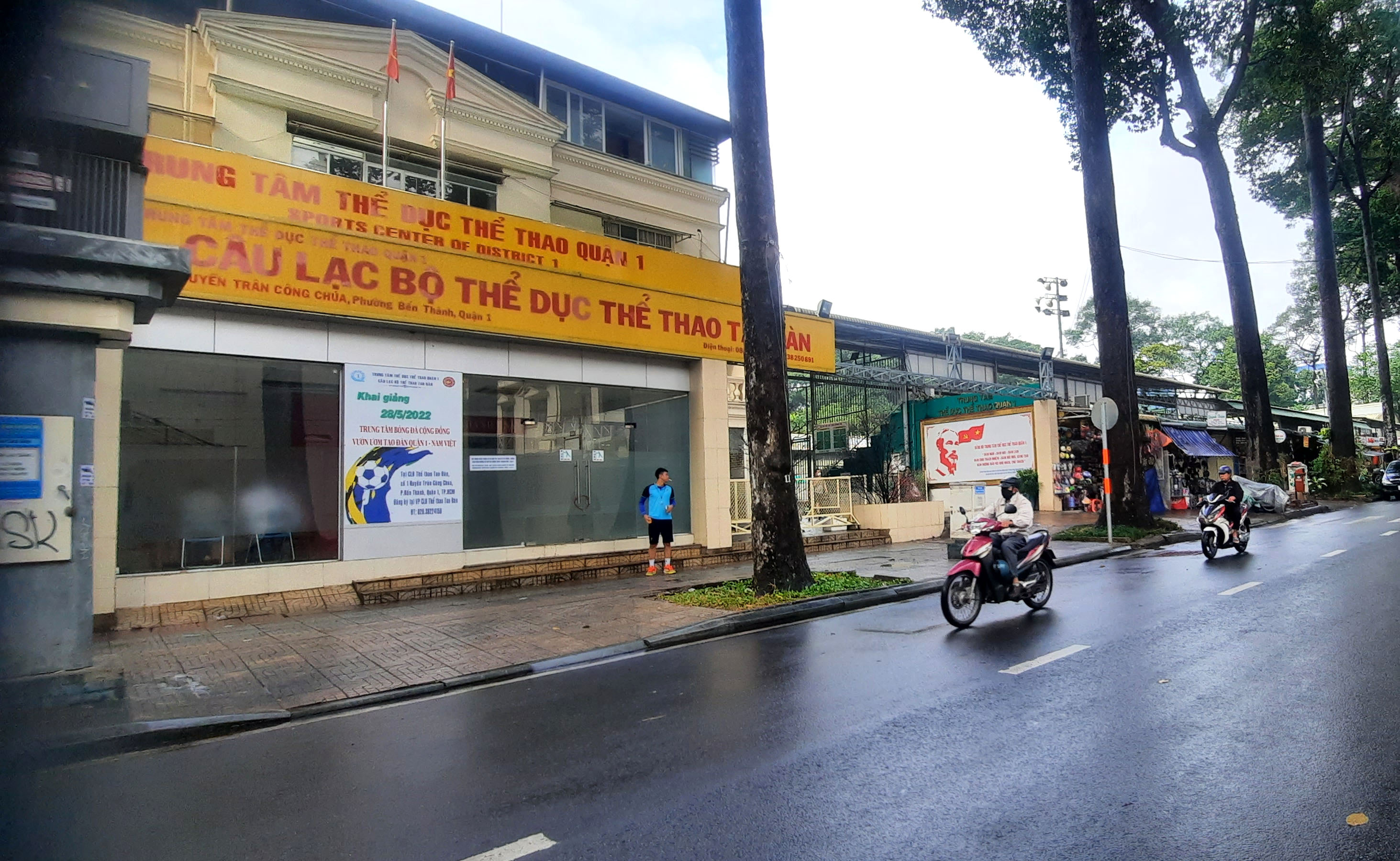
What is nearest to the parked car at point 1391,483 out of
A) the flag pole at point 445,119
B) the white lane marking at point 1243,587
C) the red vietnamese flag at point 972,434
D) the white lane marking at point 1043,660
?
the red vietnamese flag at point 972,434

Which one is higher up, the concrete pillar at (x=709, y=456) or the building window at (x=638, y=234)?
the building window at (x=638, y=234)

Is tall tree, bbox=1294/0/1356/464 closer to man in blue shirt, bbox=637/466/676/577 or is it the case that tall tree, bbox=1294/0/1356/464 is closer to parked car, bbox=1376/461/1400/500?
parked car, bbox=1376/461/1400/500

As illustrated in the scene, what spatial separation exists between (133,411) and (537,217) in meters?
8.41

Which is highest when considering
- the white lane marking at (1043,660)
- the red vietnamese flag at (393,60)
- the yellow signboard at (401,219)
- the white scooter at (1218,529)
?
the red vietnamese flag at (393,60)

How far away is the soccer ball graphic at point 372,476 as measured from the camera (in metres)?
11.6

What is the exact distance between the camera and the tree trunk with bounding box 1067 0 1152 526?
696 inches

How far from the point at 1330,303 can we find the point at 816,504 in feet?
73.0

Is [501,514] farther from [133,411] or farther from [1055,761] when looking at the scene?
[1055,761]

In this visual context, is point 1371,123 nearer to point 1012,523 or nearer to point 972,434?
point 972,434

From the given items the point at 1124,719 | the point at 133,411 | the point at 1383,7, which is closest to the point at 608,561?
the point at 133,411

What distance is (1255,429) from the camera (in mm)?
24953

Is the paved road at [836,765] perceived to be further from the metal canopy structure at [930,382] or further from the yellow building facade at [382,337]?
the metal canopy structure at [930,382]

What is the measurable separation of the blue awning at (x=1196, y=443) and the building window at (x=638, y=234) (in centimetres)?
1858

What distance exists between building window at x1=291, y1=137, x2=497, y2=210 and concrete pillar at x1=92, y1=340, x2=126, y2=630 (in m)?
4.95
